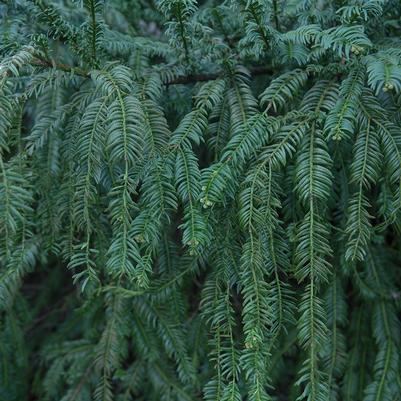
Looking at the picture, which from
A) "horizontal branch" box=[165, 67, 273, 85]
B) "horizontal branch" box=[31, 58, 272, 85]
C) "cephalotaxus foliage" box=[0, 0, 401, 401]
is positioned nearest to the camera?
"cephalotaxus foliage" box=[0, 0, 401, 401]

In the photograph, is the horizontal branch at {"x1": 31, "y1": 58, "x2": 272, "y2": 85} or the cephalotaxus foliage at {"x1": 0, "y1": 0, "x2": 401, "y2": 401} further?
the horizontal branch at {"x1": 31, "y1": 58, "x2": 272, "y2": 85}

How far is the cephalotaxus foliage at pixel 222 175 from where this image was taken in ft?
3.53

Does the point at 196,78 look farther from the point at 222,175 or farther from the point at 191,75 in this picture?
the point at 222,175

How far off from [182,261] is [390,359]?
0.60 m

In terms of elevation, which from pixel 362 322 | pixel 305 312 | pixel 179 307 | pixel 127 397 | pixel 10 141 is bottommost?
pixel 127 397

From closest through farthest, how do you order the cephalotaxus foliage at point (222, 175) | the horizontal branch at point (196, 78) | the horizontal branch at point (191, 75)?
the cephalotaxus foliage at point (222, 175) → the horizontal branch at point (191, 75) → the horizontal branch at point (196, 78)

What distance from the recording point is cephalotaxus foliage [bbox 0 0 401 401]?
1077mm

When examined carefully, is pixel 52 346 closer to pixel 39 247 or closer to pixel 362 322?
pixel 39 247

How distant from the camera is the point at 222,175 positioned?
108cm

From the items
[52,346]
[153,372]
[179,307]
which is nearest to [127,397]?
[153,372]

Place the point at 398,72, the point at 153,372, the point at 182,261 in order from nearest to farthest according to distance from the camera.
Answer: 1. the point at 398,72
2. the point at 182,261
3. the point at 153,372

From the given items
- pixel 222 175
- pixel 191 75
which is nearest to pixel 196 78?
pixel 191 75

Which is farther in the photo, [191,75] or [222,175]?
[191,75]

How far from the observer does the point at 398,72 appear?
1.04m
